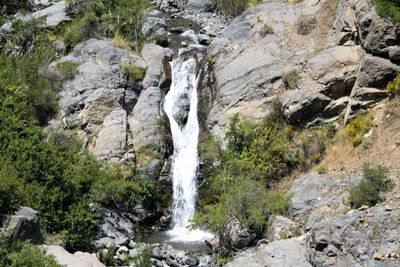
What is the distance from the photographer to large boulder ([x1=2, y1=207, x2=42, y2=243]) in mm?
15188

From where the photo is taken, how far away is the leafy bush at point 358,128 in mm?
20328

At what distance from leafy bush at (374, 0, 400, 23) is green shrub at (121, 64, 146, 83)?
39.9 feet

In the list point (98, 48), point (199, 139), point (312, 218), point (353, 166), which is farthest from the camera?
point (98, 48)

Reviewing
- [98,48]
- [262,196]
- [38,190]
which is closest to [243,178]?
[262,196]

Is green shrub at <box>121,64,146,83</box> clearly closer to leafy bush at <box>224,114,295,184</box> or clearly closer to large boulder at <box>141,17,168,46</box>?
large boulder at <box>141,17,168,46</box>

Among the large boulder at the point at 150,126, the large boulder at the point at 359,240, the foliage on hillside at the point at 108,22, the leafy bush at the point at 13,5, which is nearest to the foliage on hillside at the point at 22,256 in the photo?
the large boulder at the point at 359,240

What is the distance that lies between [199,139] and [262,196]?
699 cm

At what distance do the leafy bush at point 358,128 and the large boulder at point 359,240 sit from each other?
588 centimetres

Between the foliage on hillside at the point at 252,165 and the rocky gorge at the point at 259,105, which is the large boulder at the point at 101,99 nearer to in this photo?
the rocky gorge at the point at 259,105

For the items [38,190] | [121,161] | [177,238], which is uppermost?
[38,190]

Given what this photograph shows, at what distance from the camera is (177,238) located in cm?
2095

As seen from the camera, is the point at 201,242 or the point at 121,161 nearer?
the point at 201,242

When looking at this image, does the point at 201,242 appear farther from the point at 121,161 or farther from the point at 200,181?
the point at 121,161

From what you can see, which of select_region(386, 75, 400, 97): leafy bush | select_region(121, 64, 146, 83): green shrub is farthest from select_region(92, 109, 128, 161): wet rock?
select_region(386, 75, 400, 97): leafy bush
